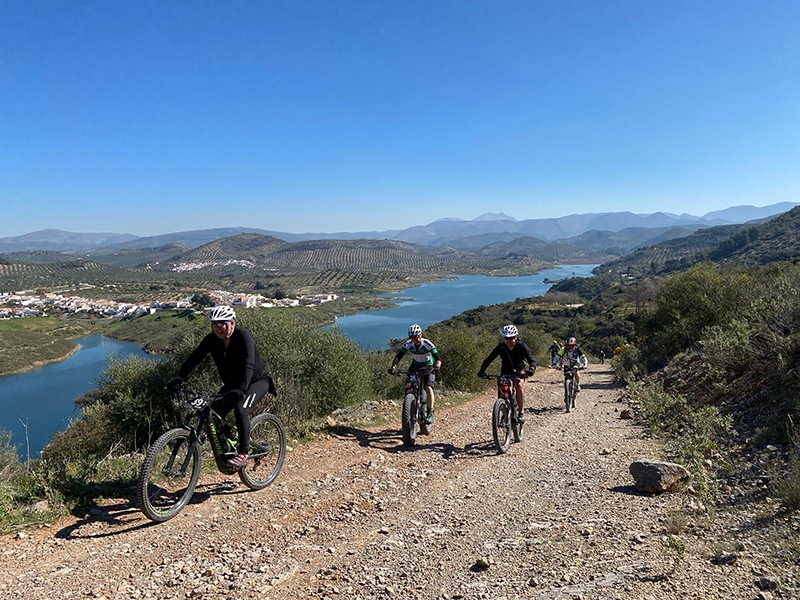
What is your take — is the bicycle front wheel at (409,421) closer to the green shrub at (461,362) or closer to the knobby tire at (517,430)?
the knobby tire at (517,430)

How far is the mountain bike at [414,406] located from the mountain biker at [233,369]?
276 centimetres

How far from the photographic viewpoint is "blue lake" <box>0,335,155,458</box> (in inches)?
1429

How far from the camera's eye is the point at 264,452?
5.29 metres

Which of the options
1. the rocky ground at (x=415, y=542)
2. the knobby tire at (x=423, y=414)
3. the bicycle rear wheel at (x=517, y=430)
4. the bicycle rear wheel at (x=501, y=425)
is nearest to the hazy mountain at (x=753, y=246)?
the bicycle rear wheel at (x=517, y=430)

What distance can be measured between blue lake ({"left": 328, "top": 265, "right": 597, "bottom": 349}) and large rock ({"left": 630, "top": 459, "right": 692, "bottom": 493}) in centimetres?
4321

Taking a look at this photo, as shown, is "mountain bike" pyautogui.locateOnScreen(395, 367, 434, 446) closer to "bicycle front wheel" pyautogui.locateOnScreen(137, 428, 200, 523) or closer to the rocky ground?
the rocky ground

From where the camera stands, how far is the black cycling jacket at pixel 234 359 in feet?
15.3

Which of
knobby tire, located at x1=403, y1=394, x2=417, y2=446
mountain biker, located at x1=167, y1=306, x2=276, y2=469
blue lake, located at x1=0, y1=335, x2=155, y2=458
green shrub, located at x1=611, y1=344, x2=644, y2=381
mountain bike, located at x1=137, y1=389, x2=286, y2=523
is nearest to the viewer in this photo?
mountain bike, located at x1=137, y1=389, x2=286, y2=523

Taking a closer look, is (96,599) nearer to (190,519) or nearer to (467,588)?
(190,519)

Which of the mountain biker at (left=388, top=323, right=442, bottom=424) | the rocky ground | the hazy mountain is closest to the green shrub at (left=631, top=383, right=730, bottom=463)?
the rocky ground

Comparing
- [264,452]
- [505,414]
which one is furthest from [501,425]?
[264,452]

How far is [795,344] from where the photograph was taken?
22.1ft

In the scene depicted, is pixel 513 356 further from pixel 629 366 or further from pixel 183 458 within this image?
pixel 629 366

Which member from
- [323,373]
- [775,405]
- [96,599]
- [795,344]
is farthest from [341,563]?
[323,373]
